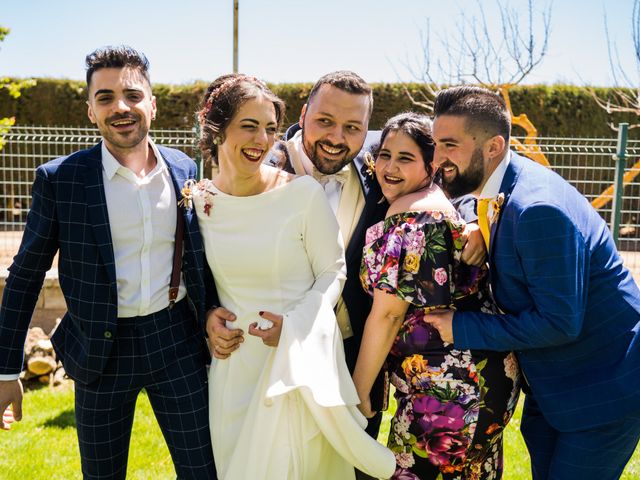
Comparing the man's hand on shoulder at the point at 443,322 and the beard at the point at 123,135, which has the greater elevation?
the beard at the point at 123,135

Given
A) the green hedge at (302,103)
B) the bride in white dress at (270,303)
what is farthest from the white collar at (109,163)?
the green hedge at (302,103)

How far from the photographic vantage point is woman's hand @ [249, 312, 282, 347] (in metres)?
2.53

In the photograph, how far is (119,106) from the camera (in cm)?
263

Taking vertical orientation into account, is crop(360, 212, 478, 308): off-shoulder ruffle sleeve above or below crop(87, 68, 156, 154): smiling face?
below

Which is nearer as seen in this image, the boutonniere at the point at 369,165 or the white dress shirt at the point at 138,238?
the white dress shirt at the point at 138,238

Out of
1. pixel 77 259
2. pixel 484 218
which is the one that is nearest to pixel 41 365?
pixel 77 259

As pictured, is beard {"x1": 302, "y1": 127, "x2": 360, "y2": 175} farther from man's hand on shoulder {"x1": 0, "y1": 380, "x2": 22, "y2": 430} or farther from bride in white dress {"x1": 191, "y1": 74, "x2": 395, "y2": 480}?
man's hand on shoulder {"x1": 0, "y1": 380, "x2": 22, "y2": 430}

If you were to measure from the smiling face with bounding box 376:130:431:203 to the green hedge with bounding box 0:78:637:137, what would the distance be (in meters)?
11.1

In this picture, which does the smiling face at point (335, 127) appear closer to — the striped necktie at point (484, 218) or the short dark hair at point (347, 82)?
the short dark hair at point (347, 82)

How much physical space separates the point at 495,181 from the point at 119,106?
1600 millimetres

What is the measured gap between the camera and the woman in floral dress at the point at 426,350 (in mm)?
2510

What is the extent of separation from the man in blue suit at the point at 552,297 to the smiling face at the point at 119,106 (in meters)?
1.28

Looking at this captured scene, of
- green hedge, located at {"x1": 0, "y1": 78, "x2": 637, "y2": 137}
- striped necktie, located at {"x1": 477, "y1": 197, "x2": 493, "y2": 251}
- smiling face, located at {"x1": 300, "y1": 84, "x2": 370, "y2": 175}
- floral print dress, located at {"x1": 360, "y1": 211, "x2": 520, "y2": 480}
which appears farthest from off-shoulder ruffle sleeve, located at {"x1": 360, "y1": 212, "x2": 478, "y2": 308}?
green hedge, located at {"x1": 0, "y1": 78, "x2": 637, "y2": 137}

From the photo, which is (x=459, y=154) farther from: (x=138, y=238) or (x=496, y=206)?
(x=138, y=238)
